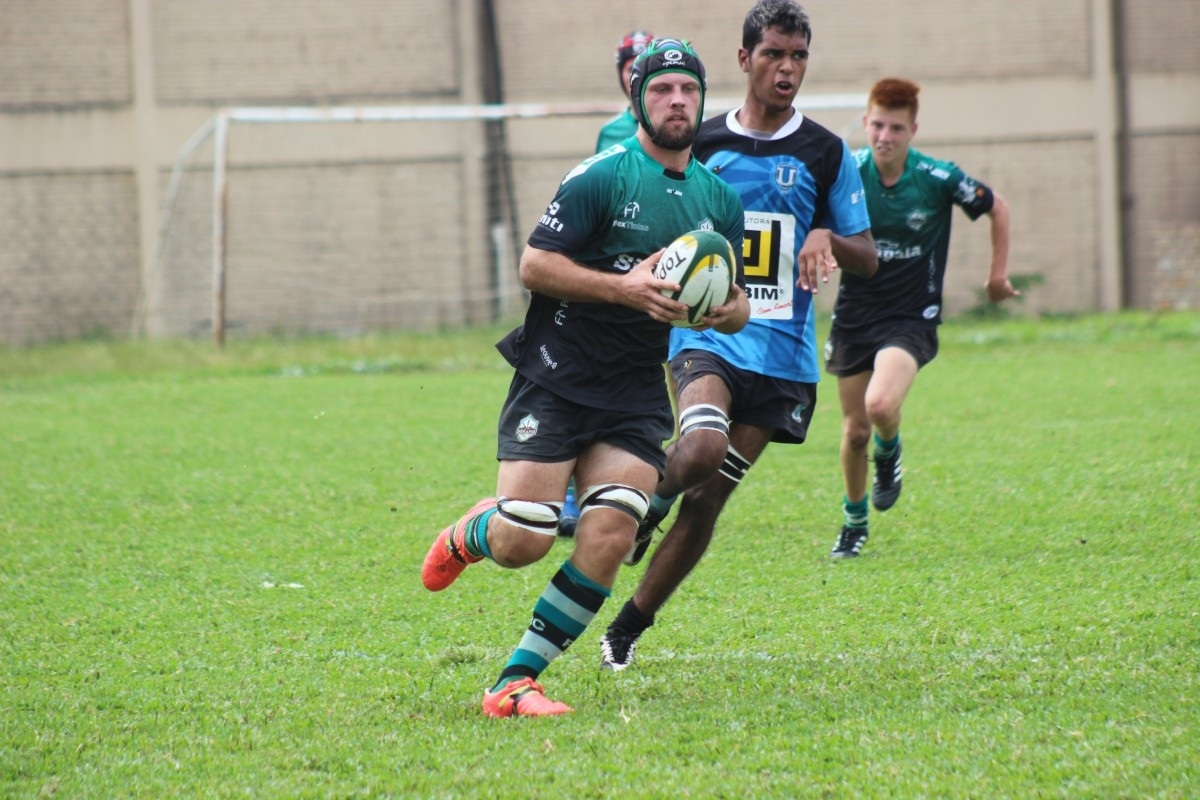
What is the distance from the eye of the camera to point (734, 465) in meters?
5.36

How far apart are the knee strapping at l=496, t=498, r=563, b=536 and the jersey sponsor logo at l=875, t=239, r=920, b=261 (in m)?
3.66

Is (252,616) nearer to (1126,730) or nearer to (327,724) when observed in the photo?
(327,724)

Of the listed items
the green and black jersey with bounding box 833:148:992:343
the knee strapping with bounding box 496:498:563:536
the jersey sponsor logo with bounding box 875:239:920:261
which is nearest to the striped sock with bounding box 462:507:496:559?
the knee strapping with bounding box 496:498:563:536

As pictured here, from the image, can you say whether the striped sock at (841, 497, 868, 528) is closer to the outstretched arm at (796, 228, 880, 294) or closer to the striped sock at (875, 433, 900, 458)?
the striped sock at (875, 433, 900, 458)

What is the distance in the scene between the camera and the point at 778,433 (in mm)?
5539

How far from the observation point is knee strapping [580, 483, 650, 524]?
4.45 m

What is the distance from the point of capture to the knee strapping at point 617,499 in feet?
14.6

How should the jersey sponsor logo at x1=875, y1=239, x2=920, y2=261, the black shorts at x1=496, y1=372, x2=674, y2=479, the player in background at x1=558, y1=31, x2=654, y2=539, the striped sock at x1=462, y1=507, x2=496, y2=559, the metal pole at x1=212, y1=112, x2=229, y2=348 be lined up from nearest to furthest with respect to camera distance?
the black shorts at x1=496, y1=372, x2=674, y2=479, the striped sock at x1=462, y1=507, x2=496, y2=559, the jersey sponsor logo at x1=875, y1=239, x2=920, y2=261, the player in background at x1=558, y1=31, x2=654, y2=539, the metal pole at x1=212, y1=112, x2=229, y2=348

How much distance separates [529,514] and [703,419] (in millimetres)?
958

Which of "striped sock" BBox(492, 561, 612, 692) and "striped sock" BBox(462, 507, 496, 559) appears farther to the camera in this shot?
"striped sock" BBox(462, 507, 496, 559)

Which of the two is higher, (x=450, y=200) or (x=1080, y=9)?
(x=1080, y=9)

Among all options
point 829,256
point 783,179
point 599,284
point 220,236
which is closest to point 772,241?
point 783,179

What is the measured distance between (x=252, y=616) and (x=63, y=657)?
0.82 metres

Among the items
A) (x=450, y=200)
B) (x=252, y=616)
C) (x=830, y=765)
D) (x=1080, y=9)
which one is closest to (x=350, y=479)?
(x=252, y=616)
